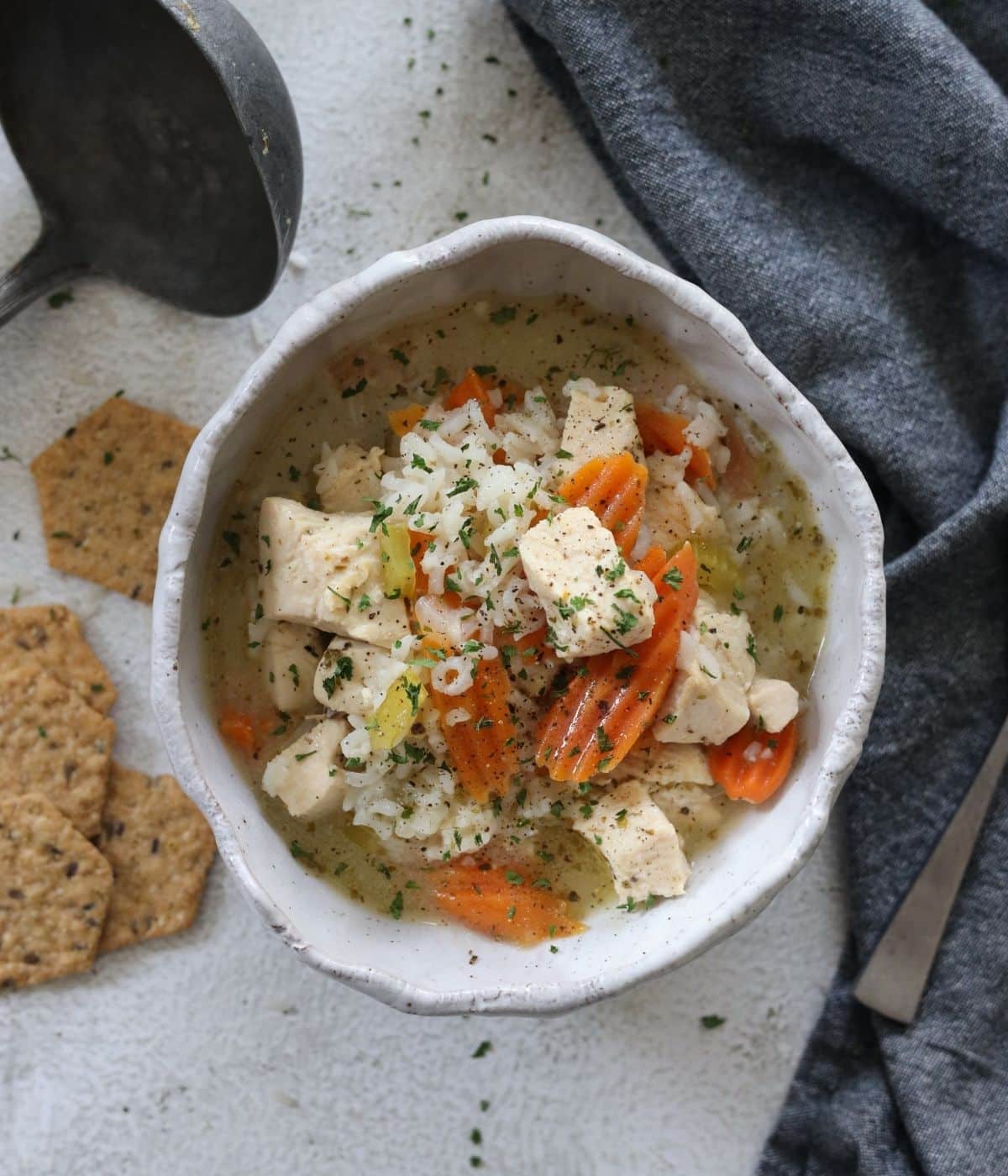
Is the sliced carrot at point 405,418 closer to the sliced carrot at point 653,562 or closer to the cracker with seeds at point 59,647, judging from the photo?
the sliced carrot at point 653,562

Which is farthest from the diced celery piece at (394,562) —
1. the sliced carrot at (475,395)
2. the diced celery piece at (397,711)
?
the sliced carrot at (475,395)

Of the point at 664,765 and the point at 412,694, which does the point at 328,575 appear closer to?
the point at 412,694

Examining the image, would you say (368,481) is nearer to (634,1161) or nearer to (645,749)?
(645,749)

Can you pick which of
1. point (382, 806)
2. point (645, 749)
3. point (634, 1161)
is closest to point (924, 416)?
point (645, 749)

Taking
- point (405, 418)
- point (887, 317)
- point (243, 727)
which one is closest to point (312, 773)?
point (243, 727)

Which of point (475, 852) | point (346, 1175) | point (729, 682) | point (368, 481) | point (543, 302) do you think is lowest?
point (346, 1175)

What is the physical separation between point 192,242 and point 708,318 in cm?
97

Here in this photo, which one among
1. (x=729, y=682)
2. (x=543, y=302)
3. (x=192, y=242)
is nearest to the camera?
(x=729, y=682)

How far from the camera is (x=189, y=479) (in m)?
1.58

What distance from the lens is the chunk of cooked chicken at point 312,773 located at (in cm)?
171

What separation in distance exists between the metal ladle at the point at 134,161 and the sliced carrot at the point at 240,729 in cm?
74

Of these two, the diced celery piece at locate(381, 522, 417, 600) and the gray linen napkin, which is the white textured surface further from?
the diced celery piece at locate(381, 522, 417, 600)

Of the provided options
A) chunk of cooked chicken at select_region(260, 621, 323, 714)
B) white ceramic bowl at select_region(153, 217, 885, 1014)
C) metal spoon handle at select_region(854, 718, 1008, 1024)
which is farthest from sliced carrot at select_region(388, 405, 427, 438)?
A: metal spoon handle at select_region(854, 718, 1008, 1024)

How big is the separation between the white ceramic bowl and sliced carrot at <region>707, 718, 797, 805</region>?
3cm
